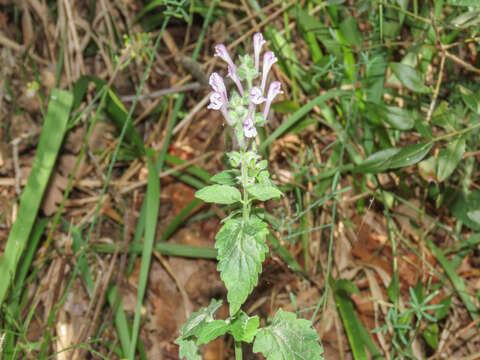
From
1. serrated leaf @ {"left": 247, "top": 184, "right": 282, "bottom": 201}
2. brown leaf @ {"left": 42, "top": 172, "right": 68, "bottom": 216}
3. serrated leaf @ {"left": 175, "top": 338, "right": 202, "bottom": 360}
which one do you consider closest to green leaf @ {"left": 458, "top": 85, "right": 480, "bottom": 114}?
serrated leaf @ {"left": 247, "top": 184, "right": 282, "bottom": 201}

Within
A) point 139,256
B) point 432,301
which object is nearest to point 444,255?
point 432,301

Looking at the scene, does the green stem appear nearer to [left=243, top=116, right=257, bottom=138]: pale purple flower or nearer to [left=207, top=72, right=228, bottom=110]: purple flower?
[left=243, top=116, right=257, bottom=138]: pale purple flower

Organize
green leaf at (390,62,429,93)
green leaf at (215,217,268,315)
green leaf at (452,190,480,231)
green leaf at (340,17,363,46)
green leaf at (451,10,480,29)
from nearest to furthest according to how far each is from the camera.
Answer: green leaf at (215,217,268,315) → green leaf at (451,10,480,29) → green leaf at (390,62,429,93) → green leaf at (452,190,480,231) → green leaf at (340,17,363,46)

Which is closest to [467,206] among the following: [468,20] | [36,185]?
[468,20]

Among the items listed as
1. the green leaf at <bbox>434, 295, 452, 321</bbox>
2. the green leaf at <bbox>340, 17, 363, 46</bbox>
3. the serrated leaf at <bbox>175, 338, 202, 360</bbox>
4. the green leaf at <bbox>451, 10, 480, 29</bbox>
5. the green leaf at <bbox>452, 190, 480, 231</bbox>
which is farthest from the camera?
the green leaf at <bbox>340, 17, 363, 46</bbox>

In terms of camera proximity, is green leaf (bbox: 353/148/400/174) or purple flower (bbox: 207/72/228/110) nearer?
purple flower (bbox: 207/72/228/110)

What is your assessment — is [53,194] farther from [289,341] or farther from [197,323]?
[289,341]
